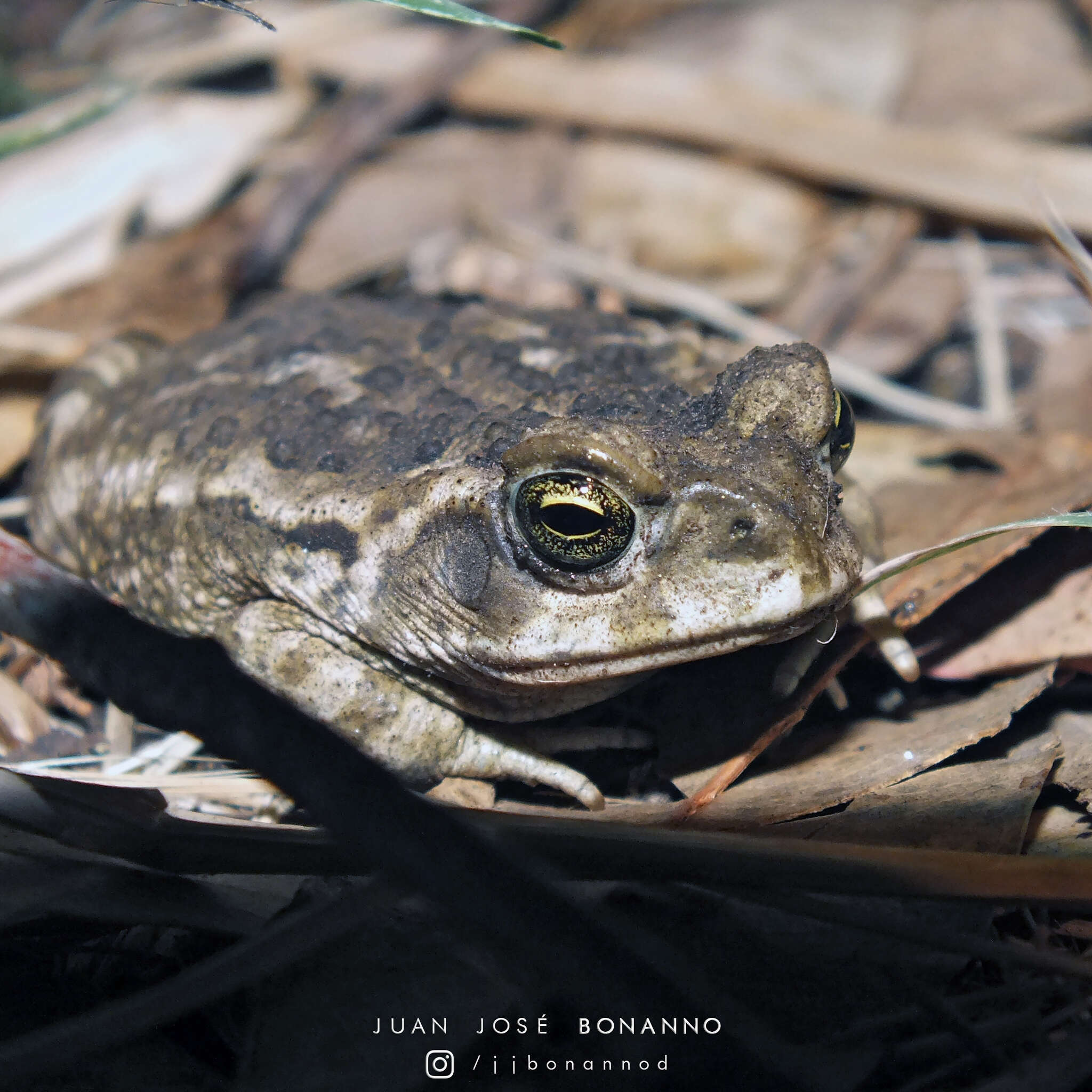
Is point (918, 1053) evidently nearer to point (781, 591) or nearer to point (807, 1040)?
point (807, 1040)

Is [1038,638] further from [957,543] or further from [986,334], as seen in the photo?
[986,334]

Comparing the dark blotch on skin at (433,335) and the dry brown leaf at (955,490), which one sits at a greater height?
the dark blotch on skin at (433,335)

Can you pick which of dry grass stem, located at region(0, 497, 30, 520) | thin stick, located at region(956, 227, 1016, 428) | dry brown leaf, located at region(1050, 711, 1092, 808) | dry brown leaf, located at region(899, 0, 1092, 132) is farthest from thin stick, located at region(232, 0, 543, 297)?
dry brown leaf, located at region(1050, 711, 1092, 808)

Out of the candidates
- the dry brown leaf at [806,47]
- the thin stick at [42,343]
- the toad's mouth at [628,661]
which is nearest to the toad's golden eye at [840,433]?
the toad's mouth at [628,661]

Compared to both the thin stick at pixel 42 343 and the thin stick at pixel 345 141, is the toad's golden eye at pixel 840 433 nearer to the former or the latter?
the thin stick at pixel 345 141

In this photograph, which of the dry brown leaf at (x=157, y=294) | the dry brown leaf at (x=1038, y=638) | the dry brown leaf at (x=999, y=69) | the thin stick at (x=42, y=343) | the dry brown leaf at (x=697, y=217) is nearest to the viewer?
the dry brown leaf at (x=1038, y=638)

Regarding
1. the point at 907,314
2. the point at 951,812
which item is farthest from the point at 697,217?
the point at 951,812

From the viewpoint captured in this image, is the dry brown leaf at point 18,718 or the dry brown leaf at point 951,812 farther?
the dry brown leaf at point 18,718
